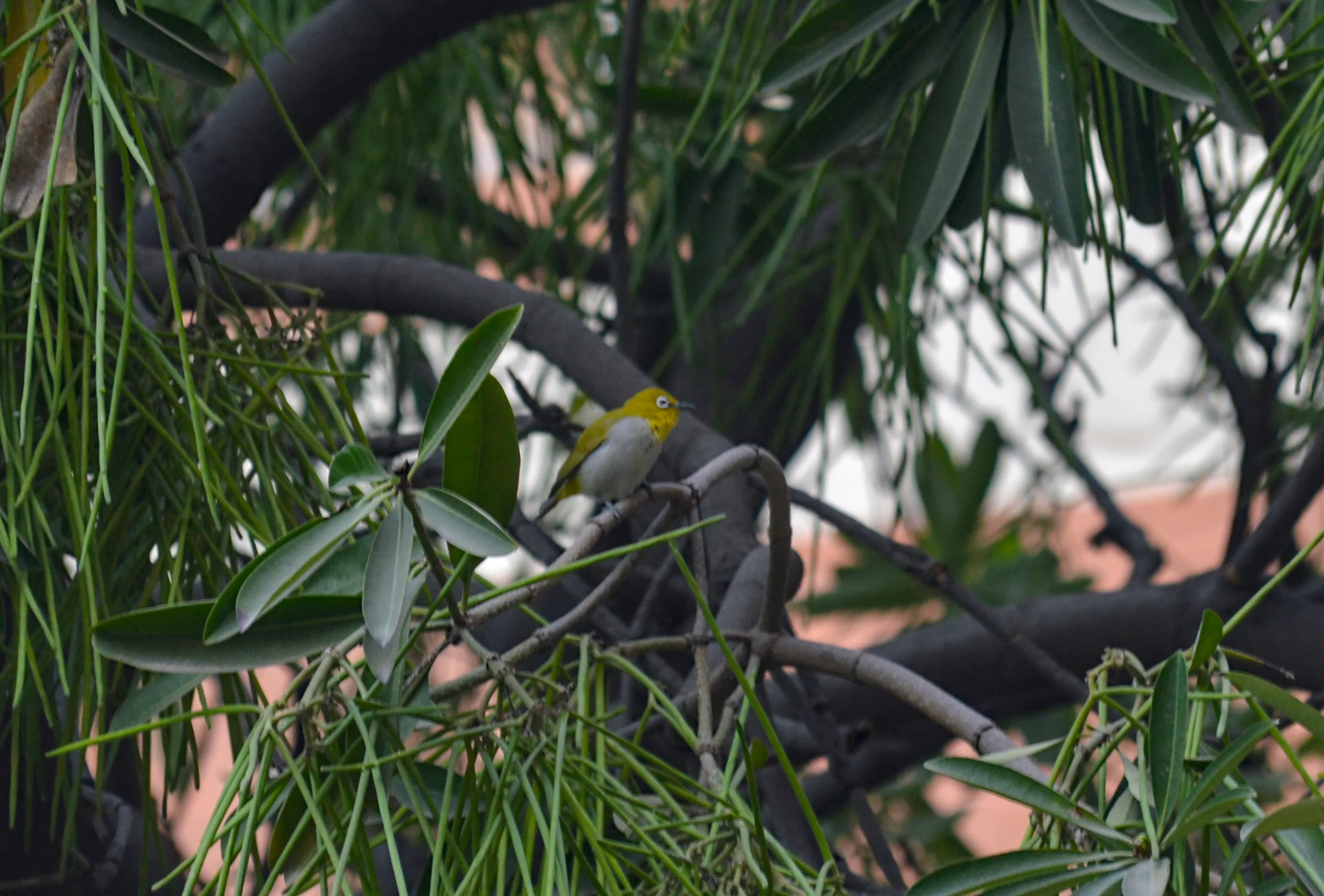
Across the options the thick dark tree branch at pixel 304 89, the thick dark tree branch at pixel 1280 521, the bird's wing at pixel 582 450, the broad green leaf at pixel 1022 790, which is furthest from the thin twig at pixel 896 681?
the thick dark tree branch at pixel 304 89

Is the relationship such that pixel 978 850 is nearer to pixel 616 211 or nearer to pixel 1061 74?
pixel 616 211

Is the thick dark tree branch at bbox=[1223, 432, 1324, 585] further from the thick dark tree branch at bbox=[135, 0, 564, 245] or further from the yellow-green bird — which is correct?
the thick dark tree branch at bbox=[135, 0, 564, 245]

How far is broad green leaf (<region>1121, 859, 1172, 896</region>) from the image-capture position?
33 cm

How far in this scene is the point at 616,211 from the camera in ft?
3.12

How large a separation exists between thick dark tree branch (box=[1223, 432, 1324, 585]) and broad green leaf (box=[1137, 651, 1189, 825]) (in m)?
0.51

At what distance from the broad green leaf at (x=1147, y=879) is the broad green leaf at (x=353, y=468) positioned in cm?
23

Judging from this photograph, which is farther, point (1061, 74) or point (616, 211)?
point (616, 211)

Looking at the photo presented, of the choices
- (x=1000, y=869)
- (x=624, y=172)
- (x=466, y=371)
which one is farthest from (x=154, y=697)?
(x=624, y=172)

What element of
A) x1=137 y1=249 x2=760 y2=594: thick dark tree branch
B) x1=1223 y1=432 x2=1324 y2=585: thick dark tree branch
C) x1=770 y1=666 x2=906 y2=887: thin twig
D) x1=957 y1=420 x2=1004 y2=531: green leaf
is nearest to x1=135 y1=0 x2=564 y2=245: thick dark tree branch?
x1=137 y1=249 x2=760 y2=594: thick dark tree branch

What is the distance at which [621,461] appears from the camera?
855 mm

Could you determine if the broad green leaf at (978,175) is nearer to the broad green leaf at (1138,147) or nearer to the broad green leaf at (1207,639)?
the broad green leaf at (1138,147)

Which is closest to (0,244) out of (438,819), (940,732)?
(438,819)

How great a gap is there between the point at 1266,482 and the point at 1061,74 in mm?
655

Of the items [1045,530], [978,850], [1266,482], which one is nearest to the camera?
[1266,482]
